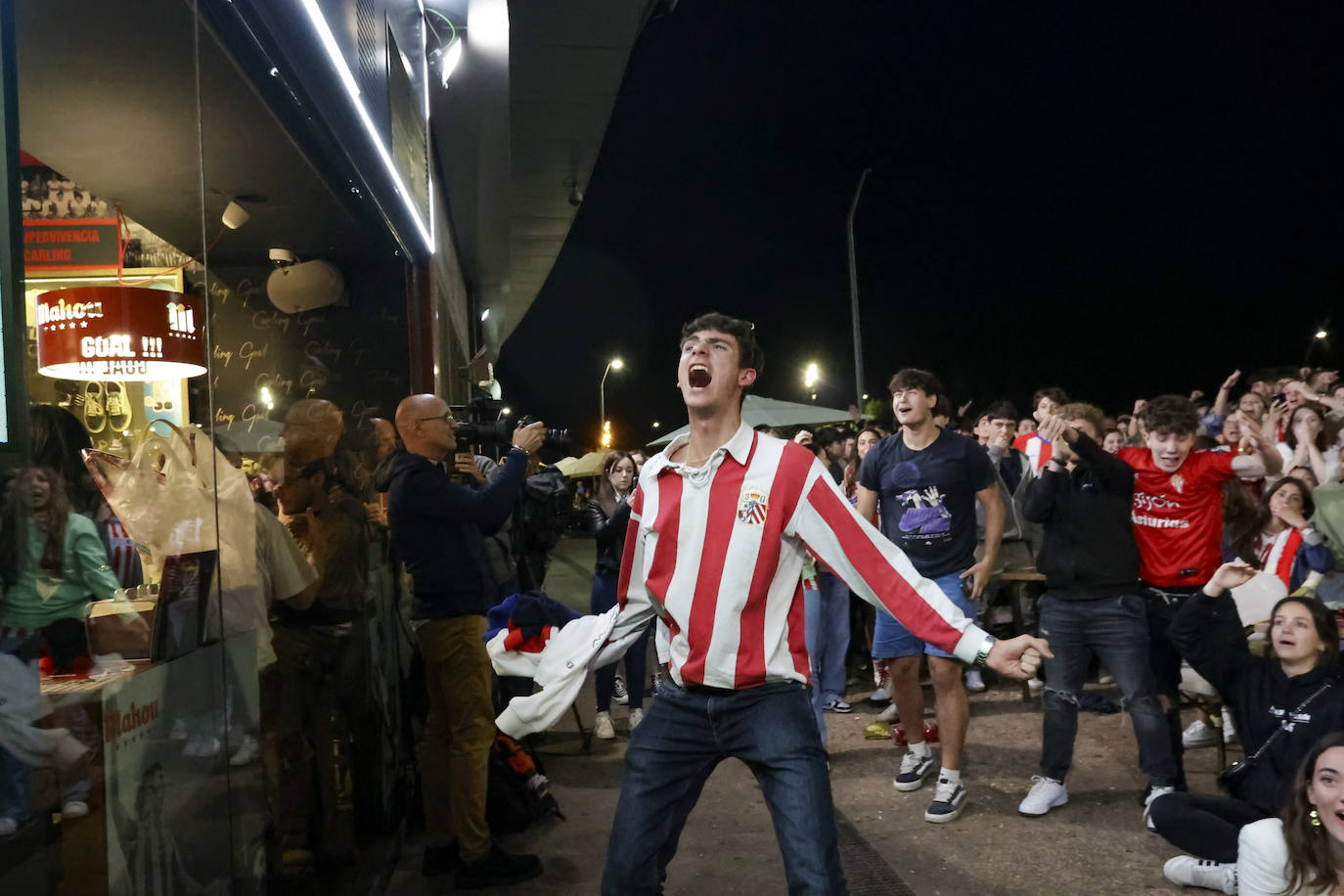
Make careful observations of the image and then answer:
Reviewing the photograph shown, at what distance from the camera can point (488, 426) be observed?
4852 millimetres

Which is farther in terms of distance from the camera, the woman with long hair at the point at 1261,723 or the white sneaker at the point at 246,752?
the woman with long hair at the point at 1261,723

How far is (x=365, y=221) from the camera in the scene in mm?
5004

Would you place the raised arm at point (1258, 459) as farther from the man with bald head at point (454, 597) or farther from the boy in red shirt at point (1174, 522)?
the man with bald head at point (454, 597)

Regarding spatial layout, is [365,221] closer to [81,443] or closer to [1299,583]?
[81,443]

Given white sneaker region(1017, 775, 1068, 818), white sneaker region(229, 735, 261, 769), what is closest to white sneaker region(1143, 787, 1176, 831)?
white sneaker region(1017, 775, 1068, 818)

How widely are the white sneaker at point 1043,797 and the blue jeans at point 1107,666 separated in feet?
0.16

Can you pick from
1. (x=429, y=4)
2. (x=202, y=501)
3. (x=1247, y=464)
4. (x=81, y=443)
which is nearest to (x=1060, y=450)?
(x=1247, y=464)

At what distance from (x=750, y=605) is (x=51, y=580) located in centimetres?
183

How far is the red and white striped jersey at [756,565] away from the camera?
2.95 m

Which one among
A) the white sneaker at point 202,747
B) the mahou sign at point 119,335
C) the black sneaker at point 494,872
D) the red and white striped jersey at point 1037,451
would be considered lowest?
the black sneaker at point 494,872

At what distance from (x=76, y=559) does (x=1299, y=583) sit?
5.60 m

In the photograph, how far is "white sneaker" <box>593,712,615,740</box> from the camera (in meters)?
6.85

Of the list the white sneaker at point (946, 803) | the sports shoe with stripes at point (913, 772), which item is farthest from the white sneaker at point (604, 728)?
the white sneaker at point (946, 803)

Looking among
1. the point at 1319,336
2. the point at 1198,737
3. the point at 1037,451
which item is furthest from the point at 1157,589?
the point at 1319,336
